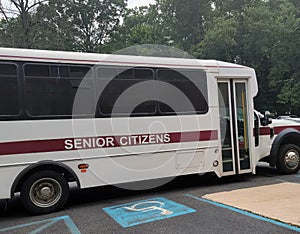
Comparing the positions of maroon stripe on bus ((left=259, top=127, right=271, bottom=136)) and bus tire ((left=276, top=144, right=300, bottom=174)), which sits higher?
maroon stripe on bus ((left=259, top=127, right=271, bottom=136))

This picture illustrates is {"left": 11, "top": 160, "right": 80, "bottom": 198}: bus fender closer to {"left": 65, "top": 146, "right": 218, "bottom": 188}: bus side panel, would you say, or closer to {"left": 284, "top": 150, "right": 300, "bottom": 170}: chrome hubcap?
{"left": 65, "top": 146, "right": 218, "bottom": 188}: bus side panel

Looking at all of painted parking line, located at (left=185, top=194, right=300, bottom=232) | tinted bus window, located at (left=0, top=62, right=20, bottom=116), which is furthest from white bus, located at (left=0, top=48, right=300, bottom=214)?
painted parking line, located at (left=185, top=194, right=300, bottom=232)

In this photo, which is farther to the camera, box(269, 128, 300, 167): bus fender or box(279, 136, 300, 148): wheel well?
box(279, 136, 300, 148): wheel well

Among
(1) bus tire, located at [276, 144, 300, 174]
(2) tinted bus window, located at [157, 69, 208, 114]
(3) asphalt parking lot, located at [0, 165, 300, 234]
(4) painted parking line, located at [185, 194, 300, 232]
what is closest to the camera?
(4) painted parking line, located at [185, 194, 300, 232]

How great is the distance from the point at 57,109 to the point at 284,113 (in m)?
25.3

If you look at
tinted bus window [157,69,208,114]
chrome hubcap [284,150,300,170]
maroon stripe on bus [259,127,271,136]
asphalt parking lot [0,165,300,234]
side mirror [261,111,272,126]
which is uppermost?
tinted bus window [157,69,208,114]

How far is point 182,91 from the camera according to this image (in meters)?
6.79

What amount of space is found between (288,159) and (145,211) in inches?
177

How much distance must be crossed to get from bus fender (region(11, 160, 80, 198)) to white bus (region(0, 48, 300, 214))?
0.02 m

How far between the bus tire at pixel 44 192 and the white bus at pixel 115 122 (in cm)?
2

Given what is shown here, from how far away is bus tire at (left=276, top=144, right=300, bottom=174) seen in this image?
7.91 m

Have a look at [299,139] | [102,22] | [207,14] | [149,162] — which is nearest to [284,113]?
[207,14]

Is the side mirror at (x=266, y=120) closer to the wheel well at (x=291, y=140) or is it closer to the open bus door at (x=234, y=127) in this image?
the open bus door at (x=234, y=127)

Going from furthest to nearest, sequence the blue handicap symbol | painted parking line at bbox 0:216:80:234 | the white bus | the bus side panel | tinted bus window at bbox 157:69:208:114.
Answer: tinted bus window at bbox 157:69:208:114, the bus side panel, the white bus, the blue handicap symbol, painted parking line at bbox 0:216:80:234
